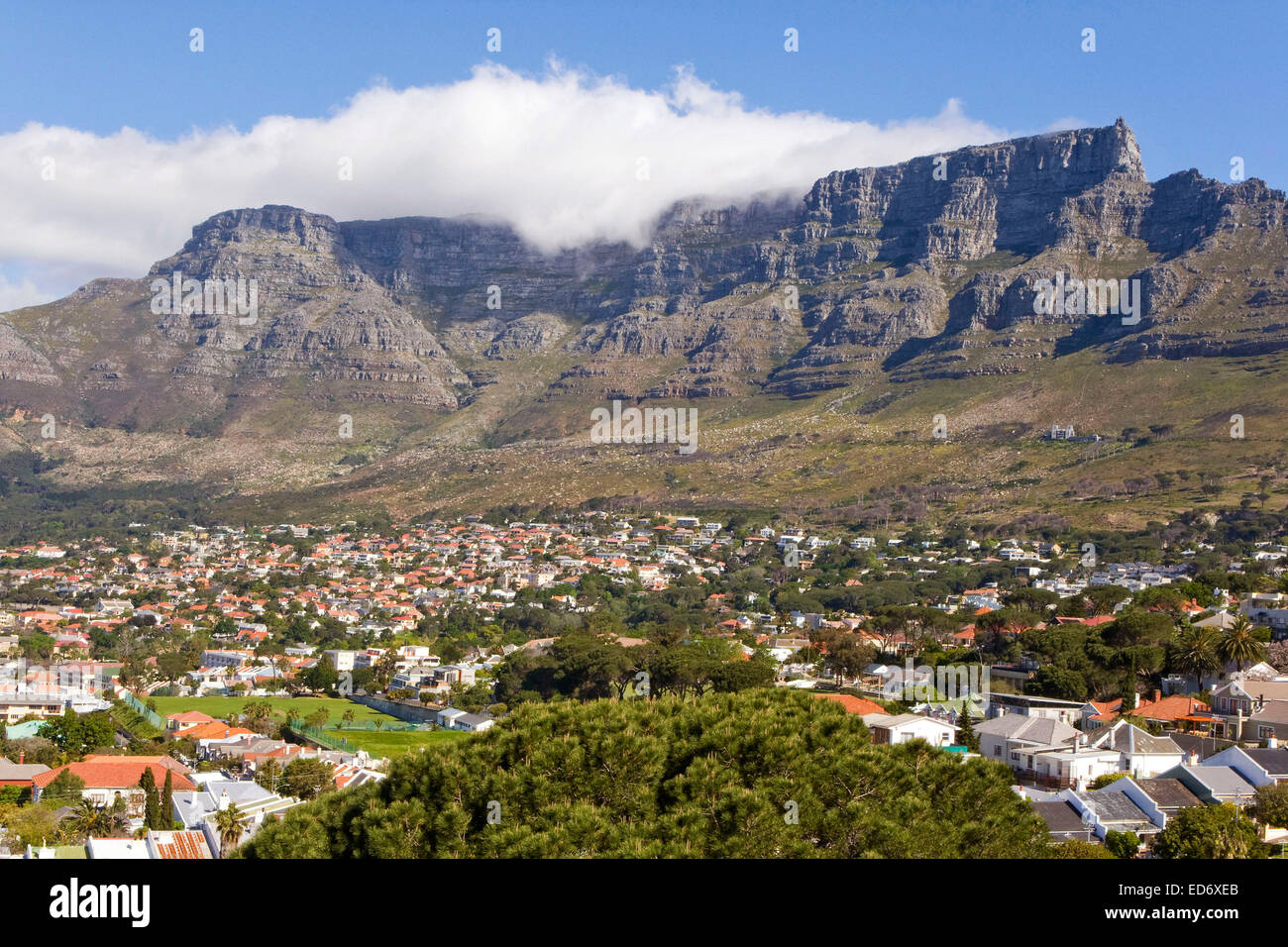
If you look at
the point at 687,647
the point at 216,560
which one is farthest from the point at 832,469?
the point at 687,647

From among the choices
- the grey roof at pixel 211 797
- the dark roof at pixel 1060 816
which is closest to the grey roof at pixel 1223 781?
the dark roof at pixel 1060 816

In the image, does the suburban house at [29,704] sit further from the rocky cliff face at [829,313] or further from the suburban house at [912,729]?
the rocky cliff face at [829,313]

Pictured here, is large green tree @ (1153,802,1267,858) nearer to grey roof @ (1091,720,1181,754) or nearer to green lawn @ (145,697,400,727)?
grey roof @ (1091,720,1181,754)

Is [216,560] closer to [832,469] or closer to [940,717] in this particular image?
[832,469]

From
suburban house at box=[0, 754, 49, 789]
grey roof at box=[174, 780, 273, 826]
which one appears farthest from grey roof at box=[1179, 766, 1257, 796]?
suburban house at box=[0, 754, 49, 789]

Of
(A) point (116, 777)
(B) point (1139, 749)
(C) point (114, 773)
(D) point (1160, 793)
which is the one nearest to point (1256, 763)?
(B) point (1139, 749)
